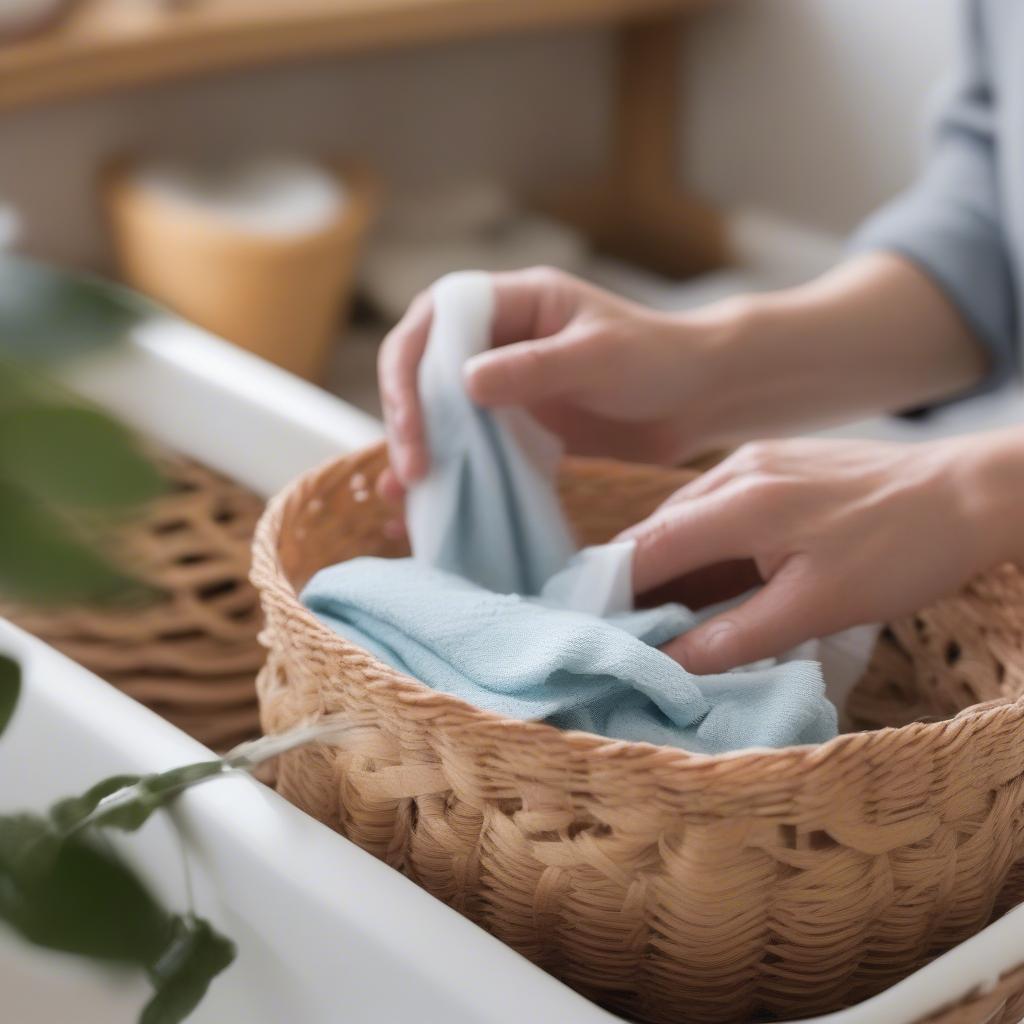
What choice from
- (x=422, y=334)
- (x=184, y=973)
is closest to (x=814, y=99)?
(x=422, y=334)

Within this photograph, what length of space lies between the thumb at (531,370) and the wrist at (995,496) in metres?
0.16

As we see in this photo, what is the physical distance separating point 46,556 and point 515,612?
0.98ft

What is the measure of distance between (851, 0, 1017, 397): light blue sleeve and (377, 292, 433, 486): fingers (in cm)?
35

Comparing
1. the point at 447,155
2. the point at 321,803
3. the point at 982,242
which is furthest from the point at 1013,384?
the point at 447,155

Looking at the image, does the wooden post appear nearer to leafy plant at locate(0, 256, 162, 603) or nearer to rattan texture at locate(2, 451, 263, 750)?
rattan texture at locate(2, 451, 263, 750)

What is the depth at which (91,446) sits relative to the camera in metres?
0.18

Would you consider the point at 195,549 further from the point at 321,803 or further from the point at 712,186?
the point at 712,186

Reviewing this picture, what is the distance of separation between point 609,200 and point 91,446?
5.80 ft

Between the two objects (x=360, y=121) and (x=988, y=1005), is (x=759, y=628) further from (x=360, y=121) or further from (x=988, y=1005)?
(x=360, y=121)

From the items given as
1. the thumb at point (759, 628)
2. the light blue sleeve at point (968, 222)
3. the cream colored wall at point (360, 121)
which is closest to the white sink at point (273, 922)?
the thumb at point (759, 628)

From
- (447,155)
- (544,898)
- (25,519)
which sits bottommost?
(447,155)

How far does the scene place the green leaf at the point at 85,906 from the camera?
22 centimetres

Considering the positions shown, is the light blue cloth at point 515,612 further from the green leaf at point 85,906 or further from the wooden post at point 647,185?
the wooden post at point 647,185

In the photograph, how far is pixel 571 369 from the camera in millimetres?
583
